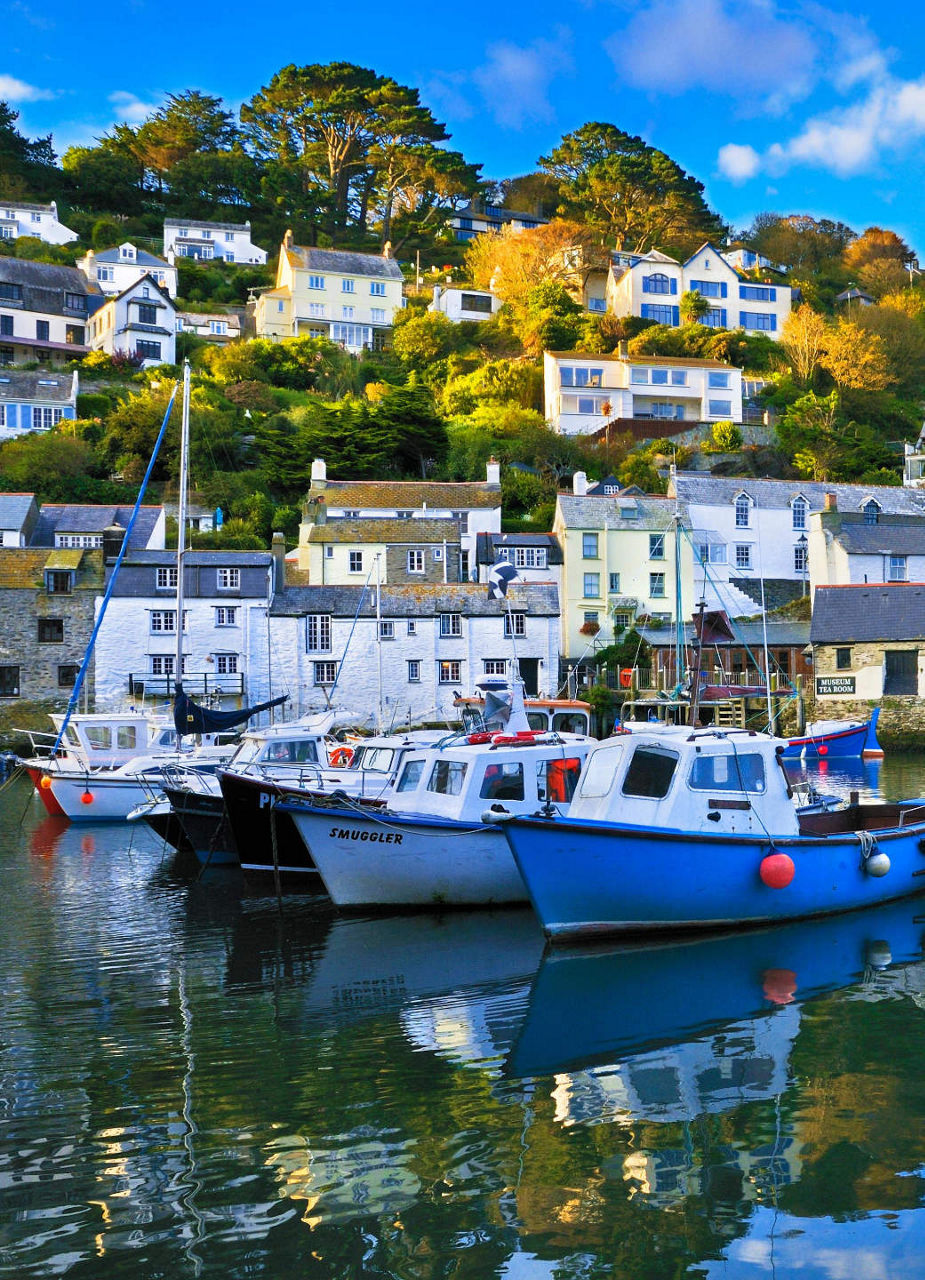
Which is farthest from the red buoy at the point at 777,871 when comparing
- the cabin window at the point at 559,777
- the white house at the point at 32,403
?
the white house at the point at 32,403

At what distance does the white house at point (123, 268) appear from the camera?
89.9 metres

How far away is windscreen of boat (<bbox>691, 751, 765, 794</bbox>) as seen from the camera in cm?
1709

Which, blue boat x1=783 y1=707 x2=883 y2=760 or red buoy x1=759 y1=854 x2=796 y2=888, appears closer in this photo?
red buoy x1=759 y1=854 x2=796 y2=888

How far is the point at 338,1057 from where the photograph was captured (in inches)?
485

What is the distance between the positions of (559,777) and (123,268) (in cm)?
8175

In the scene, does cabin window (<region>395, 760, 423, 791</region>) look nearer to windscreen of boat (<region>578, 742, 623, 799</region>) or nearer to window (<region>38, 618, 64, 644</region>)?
windscreen of boat (<region>578, 742, 623, 799</region>)

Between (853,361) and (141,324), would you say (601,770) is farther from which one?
(141,324)

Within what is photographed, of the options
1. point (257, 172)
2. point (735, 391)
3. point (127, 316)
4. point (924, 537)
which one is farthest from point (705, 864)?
point (257, 172)

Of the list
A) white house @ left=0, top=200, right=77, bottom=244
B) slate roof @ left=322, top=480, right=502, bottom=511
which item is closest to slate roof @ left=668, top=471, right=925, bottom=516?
slate roof @ left=322, top=480, right=502, bottom=511

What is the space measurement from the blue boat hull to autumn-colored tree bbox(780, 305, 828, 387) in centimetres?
6889

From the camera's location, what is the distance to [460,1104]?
10.8m

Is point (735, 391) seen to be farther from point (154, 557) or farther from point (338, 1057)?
point (338, 1057)

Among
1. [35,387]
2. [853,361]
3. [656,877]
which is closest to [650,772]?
[656,877]

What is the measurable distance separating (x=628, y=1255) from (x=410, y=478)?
62.0 metres
